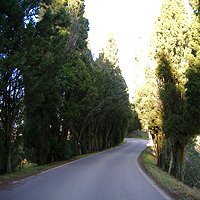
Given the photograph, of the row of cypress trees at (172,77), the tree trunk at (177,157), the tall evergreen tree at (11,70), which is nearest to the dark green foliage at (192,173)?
the tree trunk at (177,157)

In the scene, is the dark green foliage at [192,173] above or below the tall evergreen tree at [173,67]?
below

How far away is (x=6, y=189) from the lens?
1080cm

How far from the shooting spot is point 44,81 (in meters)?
15.1

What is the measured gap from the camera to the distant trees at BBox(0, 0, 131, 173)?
12586 millimetres

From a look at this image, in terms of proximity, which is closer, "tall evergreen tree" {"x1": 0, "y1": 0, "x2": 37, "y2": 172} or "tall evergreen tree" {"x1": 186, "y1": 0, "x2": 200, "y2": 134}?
"tall evergreen tree" {"x1": 0, "y1": 0, "x2": 37, "y2": 172}

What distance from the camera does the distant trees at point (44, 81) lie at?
12.6 m

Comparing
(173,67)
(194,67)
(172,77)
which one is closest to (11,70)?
(194,67)

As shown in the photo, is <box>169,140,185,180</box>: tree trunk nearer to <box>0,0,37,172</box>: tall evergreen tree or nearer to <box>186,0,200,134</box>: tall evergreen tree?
<box>186,0,200,134</box>: tall evergreen tree

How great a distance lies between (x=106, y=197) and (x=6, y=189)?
135 inches

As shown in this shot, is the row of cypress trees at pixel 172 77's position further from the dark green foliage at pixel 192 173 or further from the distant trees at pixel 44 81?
the distant trees at pixel 44 81

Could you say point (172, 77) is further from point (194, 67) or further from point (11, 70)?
point (11, 70)

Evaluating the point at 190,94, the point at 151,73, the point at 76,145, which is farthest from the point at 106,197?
the point at 76,145

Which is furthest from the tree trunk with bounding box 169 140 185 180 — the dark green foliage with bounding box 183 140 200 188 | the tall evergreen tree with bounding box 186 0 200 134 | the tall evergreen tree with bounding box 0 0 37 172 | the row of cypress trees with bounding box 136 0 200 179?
the tall evergreen tree with bounding box 0 0 37 172

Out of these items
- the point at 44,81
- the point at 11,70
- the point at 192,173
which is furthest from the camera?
the point at 192,173
